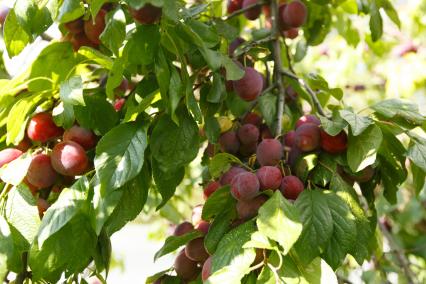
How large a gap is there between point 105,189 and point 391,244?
1482 millimetres

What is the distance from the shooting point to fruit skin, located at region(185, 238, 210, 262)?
120 centimetres

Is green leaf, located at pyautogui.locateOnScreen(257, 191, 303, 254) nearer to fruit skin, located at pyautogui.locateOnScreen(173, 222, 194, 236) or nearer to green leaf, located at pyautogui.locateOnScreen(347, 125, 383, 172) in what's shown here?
green leaf, located at pyautogui.locateOnScreen(347, 125, 383, 172)

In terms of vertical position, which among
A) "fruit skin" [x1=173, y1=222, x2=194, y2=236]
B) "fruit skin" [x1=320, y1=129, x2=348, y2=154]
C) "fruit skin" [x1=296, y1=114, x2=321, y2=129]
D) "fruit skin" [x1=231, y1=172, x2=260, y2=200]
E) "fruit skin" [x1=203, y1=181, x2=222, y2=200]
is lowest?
"fruit skin" [x1=173, y1=222, x2=194, y2=236]

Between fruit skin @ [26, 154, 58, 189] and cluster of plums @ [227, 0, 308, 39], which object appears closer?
fruit skin @ [26, 154, 58, 189]

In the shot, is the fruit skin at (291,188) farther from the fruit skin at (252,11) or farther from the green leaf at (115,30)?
the fruit skin at (252,11)

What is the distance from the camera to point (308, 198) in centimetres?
111

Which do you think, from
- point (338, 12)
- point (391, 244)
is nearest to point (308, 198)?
point (338, 12)

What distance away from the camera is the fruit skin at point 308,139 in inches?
48.4

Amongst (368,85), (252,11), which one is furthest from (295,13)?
(368,85)

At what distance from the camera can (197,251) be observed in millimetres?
1206

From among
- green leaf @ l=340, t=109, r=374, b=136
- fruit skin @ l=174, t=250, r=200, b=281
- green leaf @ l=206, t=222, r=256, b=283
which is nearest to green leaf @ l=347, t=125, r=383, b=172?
green leaf @ l=340, t=109, r=374, b=136

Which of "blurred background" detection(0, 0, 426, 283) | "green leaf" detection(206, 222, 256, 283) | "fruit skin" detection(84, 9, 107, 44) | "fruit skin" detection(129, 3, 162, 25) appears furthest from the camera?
"blurred background" detection(0, 0, 426, 283)

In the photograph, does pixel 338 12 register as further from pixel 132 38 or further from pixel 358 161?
pixel 132 38

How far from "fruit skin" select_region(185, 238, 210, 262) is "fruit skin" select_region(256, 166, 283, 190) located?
0.17 m
